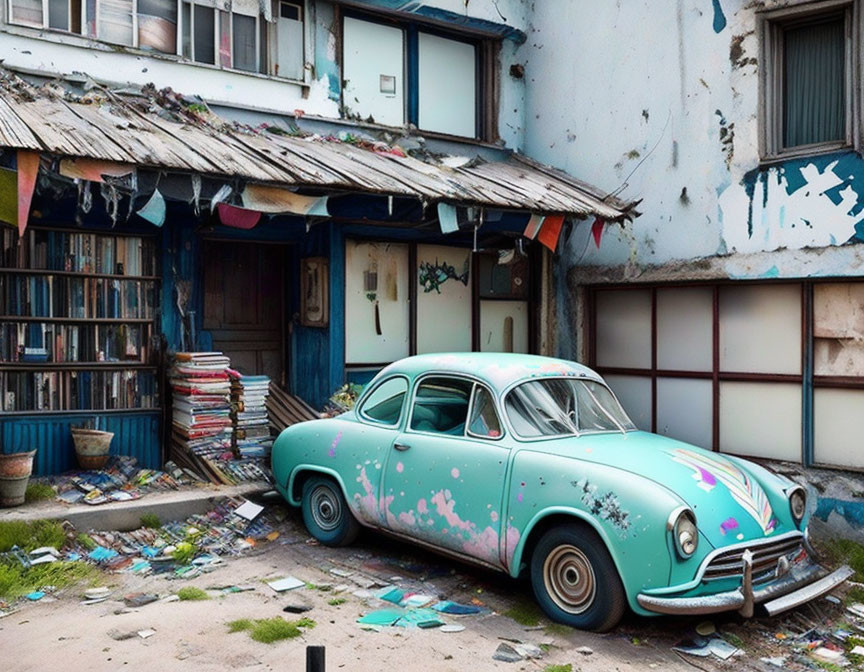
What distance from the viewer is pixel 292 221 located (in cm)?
952

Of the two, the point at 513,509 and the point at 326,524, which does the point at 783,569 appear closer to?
the point at 513,509

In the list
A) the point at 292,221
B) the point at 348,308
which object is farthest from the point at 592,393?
the point at 292,221

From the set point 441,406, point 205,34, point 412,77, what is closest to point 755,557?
point 441,406

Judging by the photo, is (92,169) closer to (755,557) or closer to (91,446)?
(91,446)

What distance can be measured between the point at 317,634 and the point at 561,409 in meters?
2.25

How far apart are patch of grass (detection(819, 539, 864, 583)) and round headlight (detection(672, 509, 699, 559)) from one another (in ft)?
10.6

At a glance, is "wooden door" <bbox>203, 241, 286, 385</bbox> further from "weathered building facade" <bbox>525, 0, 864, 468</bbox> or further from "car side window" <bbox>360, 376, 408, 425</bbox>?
"weathered building facade" <bbox>525, 0, 864, 468</bbox>

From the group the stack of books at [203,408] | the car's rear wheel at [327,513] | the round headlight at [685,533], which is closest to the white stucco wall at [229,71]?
the stack of books at [203,408]

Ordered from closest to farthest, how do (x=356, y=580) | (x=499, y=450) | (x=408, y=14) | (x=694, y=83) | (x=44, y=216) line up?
(x=499, y=450), (x=356, y=580), (x=44, y=216), (x=694, y=83), (x=408, y=14)

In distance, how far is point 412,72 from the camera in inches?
410

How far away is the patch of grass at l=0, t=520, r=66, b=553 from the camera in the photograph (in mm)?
6418

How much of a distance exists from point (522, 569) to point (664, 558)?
3.47ft

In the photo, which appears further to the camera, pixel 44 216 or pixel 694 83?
pixel 694 83

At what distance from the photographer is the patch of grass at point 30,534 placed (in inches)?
253
